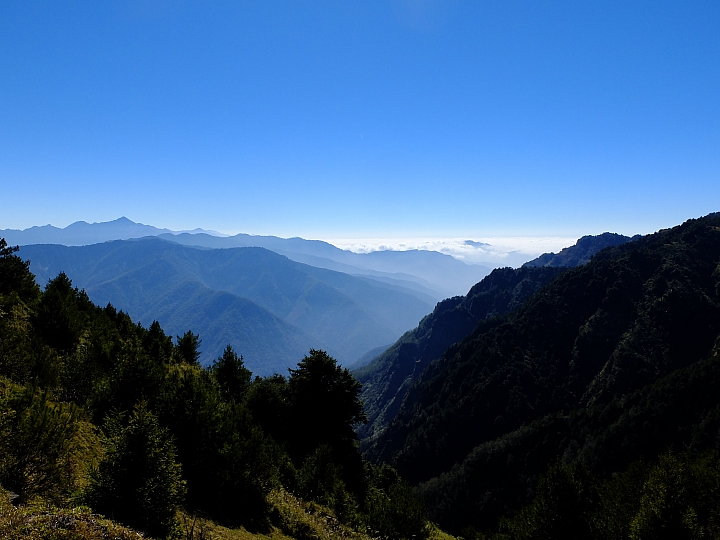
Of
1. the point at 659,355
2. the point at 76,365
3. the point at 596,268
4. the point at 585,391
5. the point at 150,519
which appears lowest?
the point at 585,391

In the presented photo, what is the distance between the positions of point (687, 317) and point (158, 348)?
185 metres

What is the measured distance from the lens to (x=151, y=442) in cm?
1202

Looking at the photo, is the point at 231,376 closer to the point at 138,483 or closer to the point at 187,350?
the point at 187,350

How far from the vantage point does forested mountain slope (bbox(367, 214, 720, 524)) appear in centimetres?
12106

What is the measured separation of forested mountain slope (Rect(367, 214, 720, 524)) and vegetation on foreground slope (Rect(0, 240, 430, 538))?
9933 cm

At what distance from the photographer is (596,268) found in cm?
18762

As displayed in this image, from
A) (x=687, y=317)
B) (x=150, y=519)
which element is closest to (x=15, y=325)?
(x=150, y=519)

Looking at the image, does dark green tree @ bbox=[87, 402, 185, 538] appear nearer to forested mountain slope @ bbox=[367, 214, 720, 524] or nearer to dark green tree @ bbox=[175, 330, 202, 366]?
dark green tree @ bbox=[175, 330, 202, 366]

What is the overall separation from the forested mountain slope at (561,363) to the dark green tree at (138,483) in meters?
120

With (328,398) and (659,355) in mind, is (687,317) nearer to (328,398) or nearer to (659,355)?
(659,355)

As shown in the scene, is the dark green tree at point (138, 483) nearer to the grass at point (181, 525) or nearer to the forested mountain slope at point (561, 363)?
the grass at point (181, 525)

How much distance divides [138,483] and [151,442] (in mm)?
1211

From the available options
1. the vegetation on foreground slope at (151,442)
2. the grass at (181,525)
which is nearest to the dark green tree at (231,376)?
the vegetation on foreground slope at (151,442)

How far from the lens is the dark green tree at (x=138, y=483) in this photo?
11.2 m
